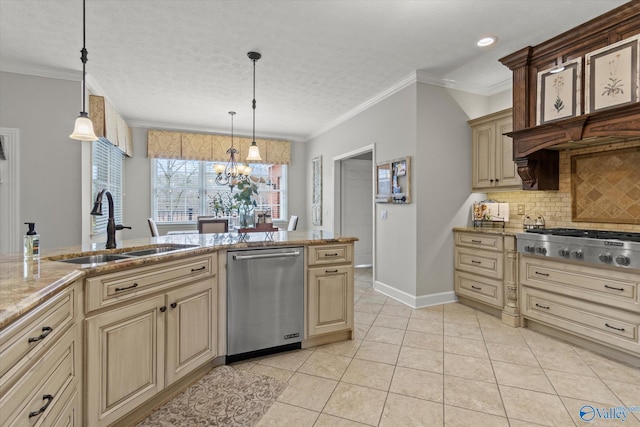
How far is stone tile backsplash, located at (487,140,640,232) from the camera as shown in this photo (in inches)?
116

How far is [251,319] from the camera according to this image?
2479mm

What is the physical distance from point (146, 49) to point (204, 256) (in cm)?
231

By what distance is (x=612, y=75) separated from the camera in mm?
2465

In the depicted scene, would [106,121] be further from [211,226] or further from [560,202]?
[560,202]

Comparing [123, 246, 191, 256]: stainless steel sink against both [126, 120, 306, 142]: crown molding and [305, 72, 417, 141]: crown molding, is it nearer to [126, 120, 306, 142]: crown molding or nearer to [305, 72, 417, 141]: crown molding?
[305, 72, 417, 141]: crown molding

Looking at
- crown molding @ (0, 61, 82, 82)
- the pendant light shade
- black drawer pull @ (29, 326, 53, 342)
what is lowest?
black drawer pull @ (29, 326, 53, 342)

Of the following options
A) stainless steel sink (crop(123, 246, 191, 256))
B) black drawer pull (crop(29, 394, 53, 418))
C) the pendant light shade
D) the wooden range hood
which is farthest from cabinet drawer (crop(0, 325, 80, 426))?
the wooden range hood

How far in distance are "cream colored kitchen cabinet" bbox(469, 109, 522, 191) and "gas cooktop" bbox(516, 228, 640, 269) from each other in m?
0.77

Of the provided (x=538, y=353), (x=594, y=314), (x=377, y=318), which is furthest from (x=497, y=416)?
(x=377, y=318)

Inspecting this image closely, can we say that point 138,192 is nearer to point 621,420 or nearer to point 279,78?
point 279,78

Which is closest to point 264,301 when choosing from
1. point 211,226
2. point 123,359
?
point 123,359

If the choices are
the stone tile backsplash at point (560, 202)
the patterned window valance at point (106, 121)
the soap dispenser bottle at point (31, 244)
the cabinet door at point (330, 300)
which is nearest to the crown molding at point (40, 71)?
the patterned window valance at point (106, 121)

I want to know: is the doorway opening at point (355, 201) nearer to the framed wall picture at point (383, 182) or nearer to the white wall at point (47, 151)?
the framed wall picture at point (383, 182)

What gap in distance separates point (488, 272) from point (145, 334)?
3280mm
